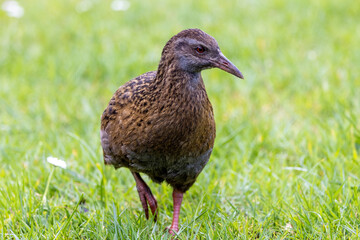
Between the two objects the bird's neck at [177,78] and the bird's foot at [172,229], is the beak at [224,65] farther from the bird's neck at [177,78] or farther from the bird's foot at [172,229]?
the bird's foot at [172,229]

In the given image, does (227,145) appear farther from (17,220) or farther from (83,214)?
(17,220)

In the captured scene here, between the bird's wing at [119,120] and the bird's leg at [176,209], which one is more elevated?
the bird's wing at [119,120]

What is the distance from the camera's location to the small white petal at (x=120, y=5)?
7.99 metres

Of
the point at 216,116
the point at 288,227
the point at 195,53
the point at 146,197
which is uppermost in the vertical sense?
the point at 195,53

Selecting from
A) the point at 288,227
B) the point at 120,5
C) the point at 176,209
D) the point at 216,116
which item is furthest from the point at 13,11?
the point at 288,227

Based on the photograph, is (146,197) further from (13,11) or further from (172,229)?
(13,11)

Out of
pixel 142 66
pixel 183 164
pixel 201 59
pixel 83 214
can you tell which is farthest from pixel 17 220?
pixel 142 66

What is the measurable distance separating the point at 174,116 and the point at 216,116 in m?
2.15

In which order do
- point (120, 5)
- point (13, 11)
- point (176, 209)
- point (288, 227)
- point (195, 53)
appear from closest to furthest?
1. point (195, 53)
2. point (288, 227)
3. point (176, 209)
4. point (13, 11)
5. point (120, 5)

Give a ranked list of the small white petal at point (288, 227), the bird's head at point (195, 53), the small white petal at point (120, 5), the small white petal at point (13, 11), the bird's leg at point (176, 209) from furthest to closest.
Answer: the small white petal at point (120, 5), the small white petal at point (13, 11), the bird's leg at point (176, 209), the small white petal at point (288, 227), the bird's head at point (195, 53)

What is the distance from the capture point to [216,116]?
5.23 meters

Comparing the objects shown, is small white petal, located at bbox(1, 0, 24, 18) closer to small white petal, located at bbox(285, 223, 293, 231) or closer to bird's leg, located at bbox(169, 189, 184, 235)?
bird's leg, located at bbox(169, 189, 184, 235)

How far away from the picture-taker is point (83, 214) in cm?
347

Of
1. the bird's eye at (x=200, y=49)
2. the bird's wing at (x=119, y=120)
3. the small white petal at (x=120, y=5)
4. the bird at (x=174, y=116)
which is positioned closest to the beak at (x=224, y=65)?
the bird at (x=174, y=116)
